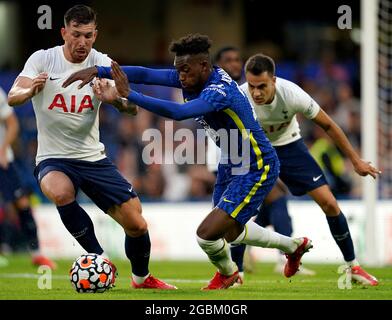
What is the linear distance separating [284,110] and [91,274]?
2781 millimetres

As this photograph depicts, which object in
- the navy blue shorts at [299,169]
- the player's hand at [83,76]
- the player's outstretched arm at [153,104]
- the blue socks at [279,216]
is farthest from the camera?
the blue socks at [279,216]

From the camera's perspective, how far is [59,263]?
47.4 ft

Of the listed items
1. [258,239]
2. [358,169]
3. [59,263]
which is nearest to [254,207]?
[258,239]

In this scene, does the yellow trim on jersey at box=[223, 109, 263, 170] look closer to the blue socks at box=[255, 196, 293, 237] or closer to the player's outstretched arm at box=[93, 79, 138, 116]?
the player's outstretched arm at box=[93, 79, 138, 116]

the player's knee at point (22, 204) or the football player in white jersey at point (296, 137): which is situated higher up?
the football player in white jersey at point (296, 137)

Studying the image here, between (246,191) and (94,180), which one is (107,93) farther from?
(246,191)

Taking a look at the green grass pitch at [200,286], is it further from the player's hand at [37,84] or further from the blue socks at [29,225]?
the player's hand at [37,84]

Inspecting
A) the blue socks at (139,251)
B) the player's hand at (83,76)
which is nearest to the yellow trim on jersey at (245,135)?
the player's hand at (83,76)

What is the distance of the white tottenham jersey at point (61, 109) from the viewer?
909 centimetres

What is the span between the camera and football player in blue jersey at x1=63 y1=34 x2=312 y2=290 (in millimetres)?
8078

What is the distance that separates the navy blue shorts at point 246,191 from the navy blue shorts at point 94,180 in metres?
0.95

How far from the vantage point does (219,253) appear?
28.7 feet
